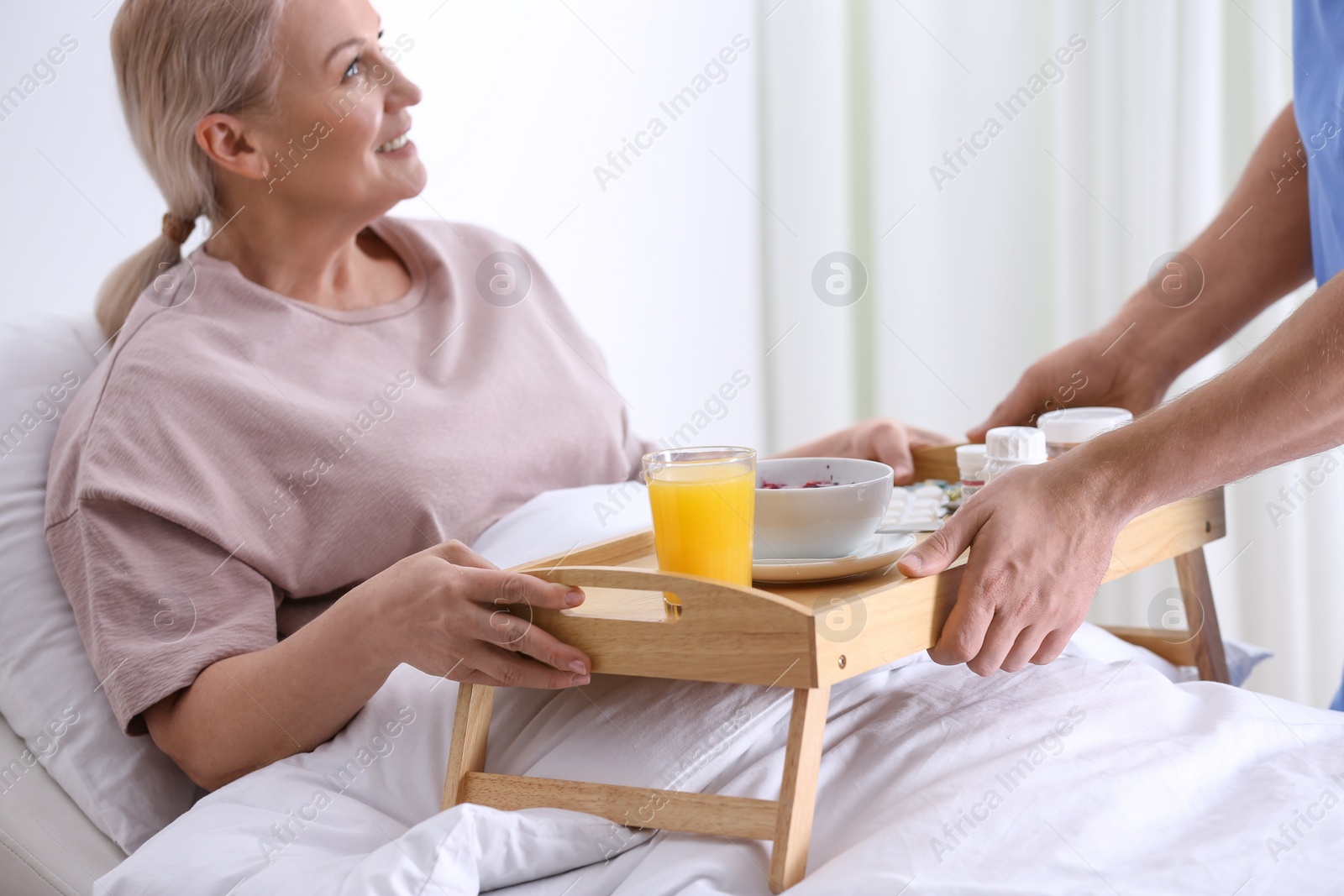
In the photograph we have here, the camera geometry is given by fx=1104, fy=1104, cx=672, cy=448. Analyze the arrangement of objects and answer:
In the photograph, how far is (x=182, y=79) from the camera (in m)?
1.27

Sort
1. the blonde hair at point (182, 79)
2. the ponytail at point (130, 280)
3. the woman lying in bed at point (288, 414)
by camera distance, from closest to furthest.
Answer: the woman lying in bed at point (288, 414) → the blonde hair at point (182, 79) → the ponytail at point (130, 280)

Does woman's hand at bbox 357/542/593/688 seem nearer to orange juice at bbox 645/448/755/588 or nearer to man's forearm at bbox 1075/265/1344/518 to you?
orange juice at bbox 645/448/755/588

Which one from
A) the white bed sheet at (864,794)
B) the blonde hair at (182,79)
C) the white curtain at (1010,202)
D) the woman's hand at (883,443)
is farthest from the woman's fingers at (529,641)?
the white curtain at (1010,202)

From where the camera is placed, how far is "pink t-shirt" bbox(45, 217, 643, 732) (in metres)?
1.06

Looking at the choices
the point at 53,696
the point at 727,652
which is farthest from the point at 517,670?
the point at 53,696

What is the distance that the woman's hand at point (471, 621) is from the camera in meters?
0.80

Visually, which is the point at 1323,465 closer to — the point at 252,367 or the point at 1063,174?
the point at 1063,174

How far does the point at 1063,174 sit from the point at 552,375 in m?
1.27

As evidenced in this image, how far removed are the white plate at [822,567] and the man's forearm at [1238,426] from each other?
162 millimetres

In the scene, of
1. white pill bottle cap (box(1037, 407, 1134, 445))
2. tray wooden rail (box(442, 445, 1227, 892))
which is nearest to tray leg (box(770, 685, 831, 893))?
tray wooden rail (box(442, 445, 1227, 892))

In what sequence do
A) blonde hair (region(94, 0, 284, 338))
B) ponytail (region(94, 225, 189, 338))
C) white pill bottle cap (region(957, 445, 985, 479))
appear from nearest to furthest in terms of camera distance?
white pill bottle cap (region(957, 445, 985, 479))
blonde hair (region(94, 0, 284, 338))
ponytail (region(94, 225, 189, 338))

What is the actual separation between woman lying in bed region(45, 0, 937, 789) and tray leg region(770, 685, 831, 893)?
240 millimetres

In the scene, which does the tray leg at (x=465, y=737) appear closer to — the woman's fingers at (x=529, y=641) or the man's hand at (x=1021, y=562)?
the woman's fingers at (x=529, y=641)

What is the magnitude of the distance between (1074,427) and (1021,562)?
378mm
